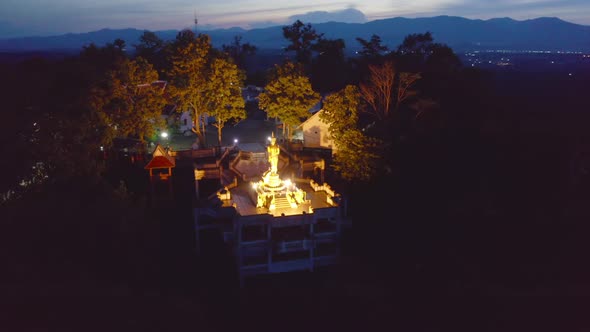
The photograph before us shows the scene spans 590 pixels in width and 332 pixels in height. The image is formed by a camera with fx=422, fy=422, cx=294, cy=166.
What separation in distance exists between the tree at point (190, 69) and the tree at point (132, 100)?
2530mm

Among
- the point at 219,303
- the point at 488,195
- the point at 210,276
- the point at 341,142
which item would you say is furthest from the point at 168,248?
the point at 488,195

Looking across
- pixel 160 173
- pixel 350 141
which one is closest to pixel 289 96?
pixel 350 141

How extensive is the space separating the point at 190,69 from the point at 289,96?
321 inches

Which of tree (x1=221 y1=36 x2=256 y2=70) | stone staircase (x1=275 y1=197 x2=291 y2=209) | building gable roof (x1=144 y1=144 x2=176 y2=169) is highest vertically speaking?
tree (x1=221 y1=36 x2=256 y2=70)

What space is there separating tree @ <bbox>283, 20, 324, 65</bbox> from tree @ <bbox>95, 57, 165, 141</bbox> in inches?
1380

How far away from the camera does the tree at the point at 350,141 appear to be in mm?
25739

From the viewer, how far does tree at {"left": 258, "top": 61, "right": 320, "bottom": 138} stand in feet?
113

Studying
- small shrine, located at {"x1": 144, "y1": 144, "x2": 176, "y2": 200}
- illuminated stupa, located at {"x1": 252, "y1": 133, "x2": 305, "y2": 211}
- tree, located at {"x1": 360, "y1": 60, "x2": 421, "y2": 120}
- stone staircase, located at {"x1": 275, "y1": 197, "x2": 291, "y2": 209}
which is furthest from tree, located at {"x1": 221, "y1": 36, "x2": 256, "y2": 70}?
stone staircase, located at {"x1": 275, "y1": 197, "x2": 291, "y2": 209}

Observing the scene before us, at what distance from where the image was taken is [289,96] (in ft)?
114

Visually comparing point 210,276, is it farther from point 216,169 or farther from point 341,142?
point 341,142

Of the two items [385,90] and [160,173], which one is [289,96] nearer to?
[385,90]

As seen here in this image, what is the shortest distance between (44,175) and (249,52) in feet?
197

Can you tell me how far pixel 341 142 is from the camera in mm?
27625

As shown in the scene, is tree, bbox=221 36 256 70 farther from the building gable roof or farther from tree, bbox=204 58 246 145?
the building gable roof
